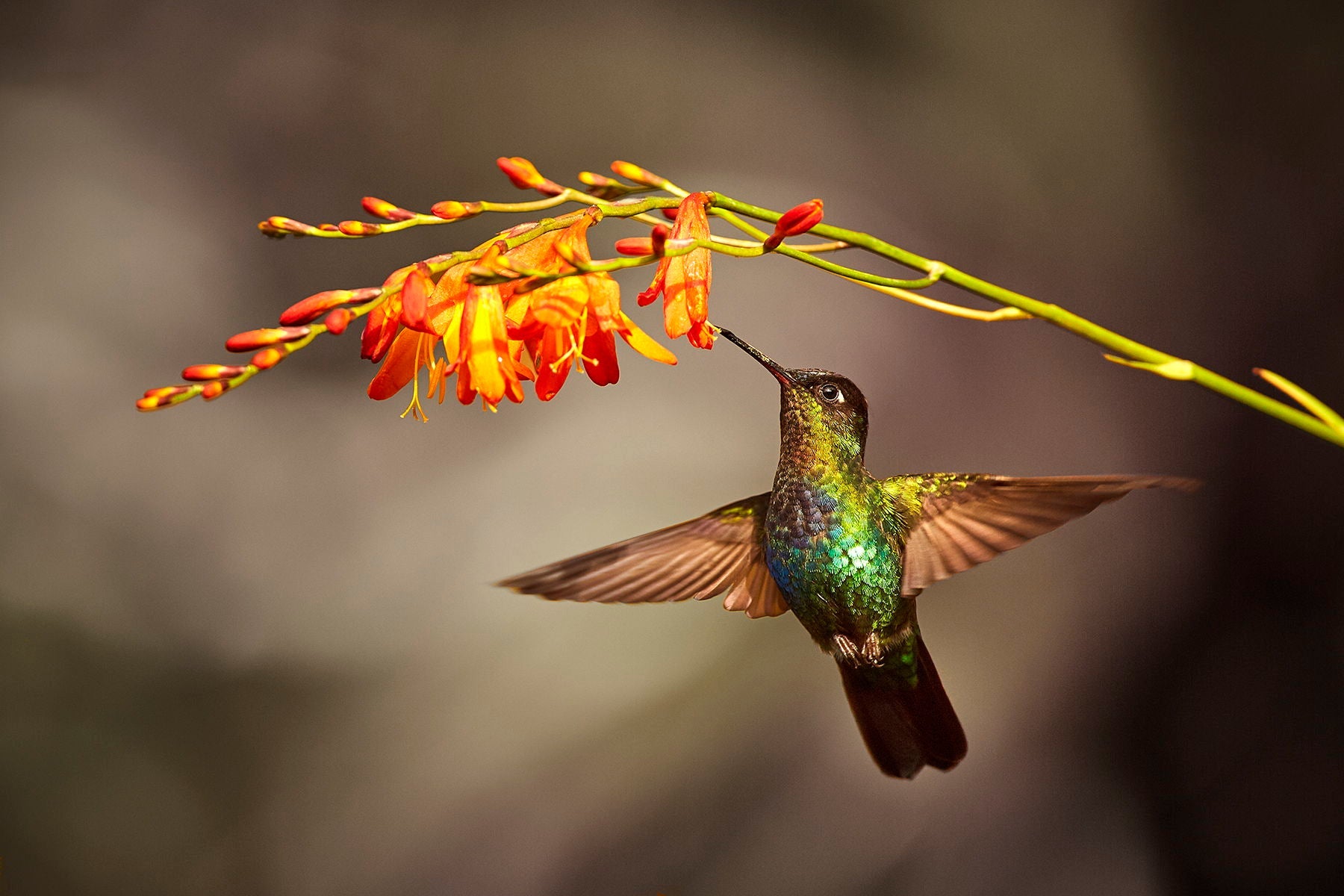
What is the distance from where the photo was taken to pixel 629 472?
1.54 m

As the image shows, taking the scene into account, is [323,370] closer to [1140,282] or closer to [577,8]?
[577,8]

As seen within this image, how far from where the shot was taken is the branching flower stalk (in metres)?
0.41

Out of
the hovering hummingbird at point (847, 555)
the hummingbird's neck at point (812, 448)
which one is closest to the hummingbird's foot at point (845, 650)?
the hovering hummingbird at point (847, 555)

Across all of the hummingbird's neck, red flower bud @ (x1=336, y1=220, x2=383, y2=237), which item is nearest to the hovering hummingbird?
the hummingbird's neck

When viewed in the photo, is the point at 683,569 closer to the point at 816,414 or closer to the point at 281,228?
the point at 816,414

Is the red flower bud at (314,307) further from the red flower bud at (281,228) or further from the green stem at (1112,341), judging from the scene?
the green stem at (1112,341)

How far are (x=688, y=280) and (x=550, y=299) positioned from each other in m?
0.08

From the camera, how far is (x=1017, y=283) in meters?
1.53

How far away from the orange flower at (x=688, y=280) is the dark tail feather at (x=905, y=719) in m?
0.34

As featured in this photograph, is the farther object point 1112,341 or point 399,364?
point 399,364

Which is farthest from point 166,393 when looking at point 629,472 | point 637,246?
point 629,472

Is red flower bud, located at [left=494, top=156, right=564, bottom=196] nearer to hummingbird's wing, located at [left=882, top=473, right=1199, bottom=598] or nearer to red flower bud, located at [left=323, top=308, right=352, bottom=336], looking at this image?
red flower bud, located at [left=323, top=308, right=352, bottom=336]

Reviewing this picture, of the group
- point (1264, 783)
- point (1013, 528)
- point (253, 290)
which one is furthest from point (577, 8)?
point (1264, 783)

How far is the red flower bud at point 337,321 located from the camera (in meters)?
0.42
